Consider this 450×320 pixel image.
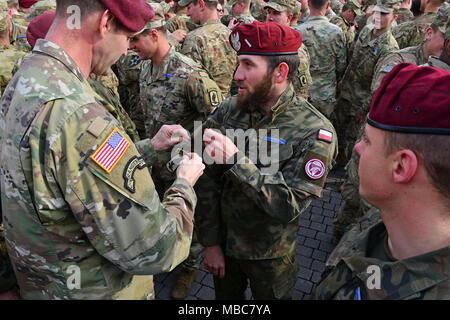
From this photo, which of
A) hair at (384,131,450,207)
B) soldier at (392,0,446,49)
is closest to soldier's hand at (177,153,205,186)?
hair at (384,131,450,207)

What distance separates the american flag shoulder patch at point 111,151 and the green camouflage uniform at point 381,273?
1038mm

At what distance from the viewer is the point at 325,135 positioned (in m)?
2.29

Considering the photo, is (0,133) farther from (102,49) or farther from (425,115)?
(425,115)

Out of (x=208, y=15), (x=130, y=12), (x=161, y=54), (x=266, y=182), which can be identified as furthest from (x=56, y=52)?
(x=208, y=15)

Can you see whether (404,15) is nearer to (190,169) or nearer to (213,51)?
(213,51)

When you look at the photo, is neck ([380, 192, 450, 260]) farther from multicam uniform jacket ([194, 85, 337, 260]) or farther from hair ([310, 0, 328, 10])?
hair ([310, 0, 328, 10])

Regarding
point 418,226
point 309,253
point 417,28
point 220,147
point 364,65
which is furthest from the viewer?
point 417,28

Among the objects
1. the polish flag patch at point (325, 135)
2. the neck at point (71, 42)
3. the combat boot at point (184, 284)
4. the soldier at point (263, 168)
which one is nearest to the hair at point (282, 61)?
the soldier at point (263, 168)

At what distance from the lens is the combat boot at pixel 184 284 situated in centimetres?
354

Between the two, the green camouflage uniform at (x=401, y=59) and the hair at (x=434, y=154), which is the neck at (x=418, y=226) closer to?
the hair at (x=434, y=154)

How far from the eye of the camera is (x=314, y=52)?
5.99m

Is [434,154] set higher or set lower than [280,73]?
higher

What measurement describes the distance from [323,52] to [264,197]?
464 centimetres

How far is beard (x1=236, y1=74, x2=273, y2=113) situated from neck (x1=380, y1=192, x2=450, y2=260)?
1388 mm
